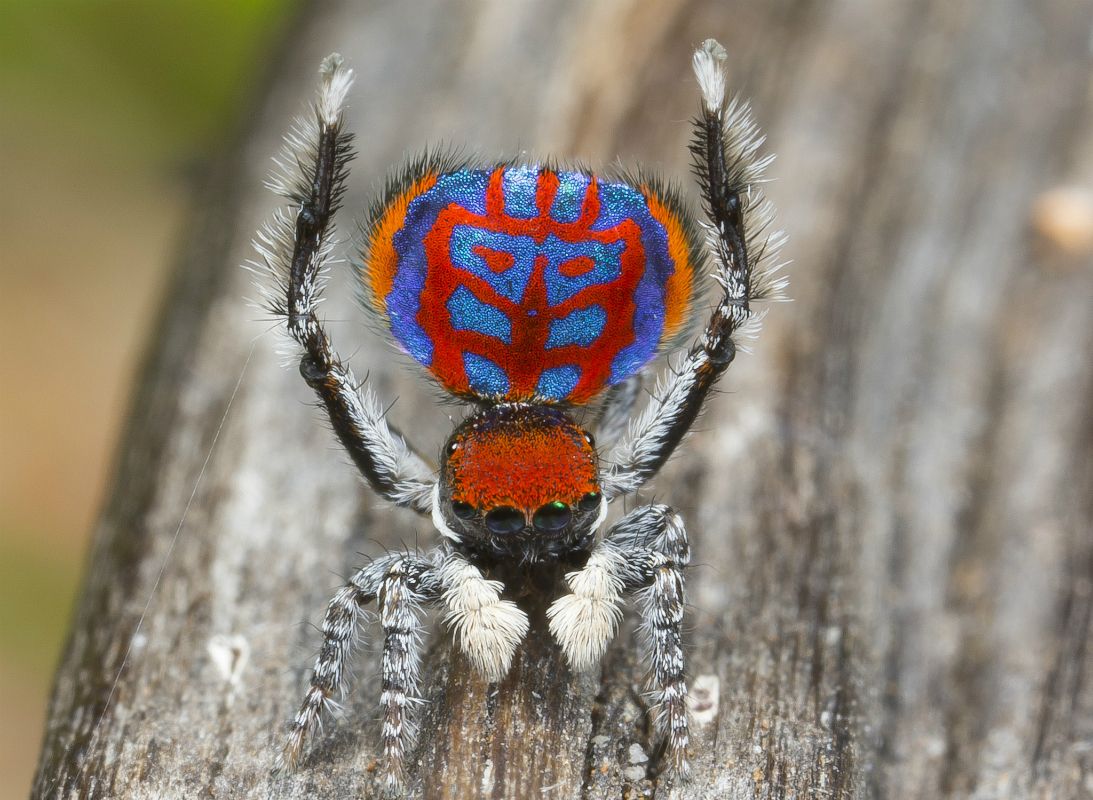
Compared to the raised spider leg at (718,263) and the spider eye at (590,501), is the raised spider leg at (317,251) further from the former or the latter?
the raised spider leg at (718,263)

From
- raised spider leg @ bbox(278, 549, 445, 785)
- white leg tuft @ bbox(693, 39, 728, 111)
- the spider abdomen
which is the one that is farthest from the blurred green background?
white leg tuft @ bbox(693, 39, 728, 111)

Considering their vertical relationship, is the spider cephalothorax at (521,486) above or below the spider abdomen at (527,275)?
below

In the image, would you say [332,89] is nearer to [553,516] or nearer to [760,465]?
[553,516]

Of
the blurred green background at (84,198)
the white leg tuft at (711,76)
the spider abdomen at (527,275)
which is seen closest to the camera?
the white leg tuft at (711,76)

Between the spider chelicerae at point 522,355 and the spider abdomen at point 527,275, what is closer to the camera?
the spider chelicerae at point 522,355

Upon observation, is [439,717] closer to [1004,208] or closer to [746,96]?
[746,96]

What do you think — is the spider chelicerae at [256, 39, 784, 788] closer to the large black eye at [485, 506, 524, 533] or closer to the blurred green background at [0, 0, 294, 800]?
the large black eye at [485, 506, 524, 533]

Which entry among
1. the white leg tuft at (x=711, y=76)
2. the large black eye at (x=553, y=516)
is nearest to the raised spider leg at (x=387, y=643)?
the large black eye at (x=553, y=516)

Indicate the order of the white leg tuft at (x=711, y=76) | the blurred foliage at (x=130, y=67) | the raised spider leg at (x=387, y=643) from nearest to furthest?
1. the raised spider leg at (x=387, y=643)
2. the white leg tuft at (x=711, y=76)
3. the blurred foliage at (x=130, y=67)
